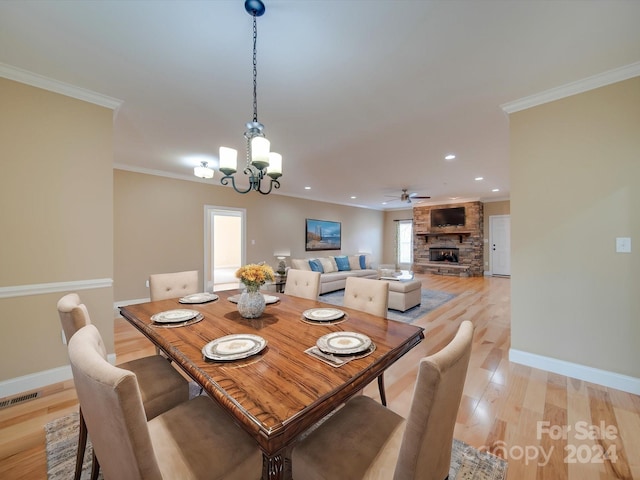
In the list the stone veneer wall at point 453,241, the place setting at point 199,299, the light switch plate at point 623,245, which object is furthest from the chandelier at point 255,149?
the stone veneer wall at point 453,241

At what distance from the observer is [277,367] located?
1040 millimetres

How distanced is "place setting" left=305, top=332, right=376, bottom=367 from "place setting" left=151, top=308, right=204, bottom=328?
849mm

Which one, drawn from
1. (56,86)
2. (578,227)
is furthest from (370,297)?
(56,86)

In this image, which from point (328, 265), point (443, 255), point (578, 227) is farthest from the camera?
Answer: point (443, 255)

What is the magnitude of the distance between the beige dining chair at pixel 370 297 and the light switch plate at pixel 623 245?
1.95 metres

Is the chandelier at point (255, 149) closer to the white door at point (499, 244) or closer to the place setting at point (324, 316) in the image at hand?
the place setting at point (324, 316)

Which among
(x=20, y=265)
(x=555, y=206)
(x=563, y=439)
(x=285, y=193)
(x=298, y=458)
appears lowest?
(x=563, y=439)

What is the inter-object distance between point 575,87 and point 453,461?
304cm

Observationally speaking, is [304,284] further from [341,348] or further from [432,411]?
[432,411]

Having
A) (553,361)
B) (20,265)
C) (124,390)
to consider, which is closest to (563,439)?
(553,361)

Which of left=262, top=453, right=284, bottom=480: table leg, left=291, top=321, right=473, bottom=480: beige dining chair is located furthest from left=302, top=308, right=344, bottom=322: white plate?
left=262, top=453, right=284, bottom=480: table leg

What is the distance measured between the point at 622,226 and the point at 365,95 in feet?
7.83

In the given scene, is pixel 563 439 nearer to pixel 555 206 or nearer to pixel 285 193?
pixel 555 206

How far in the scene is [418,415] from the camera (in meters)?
0.74
